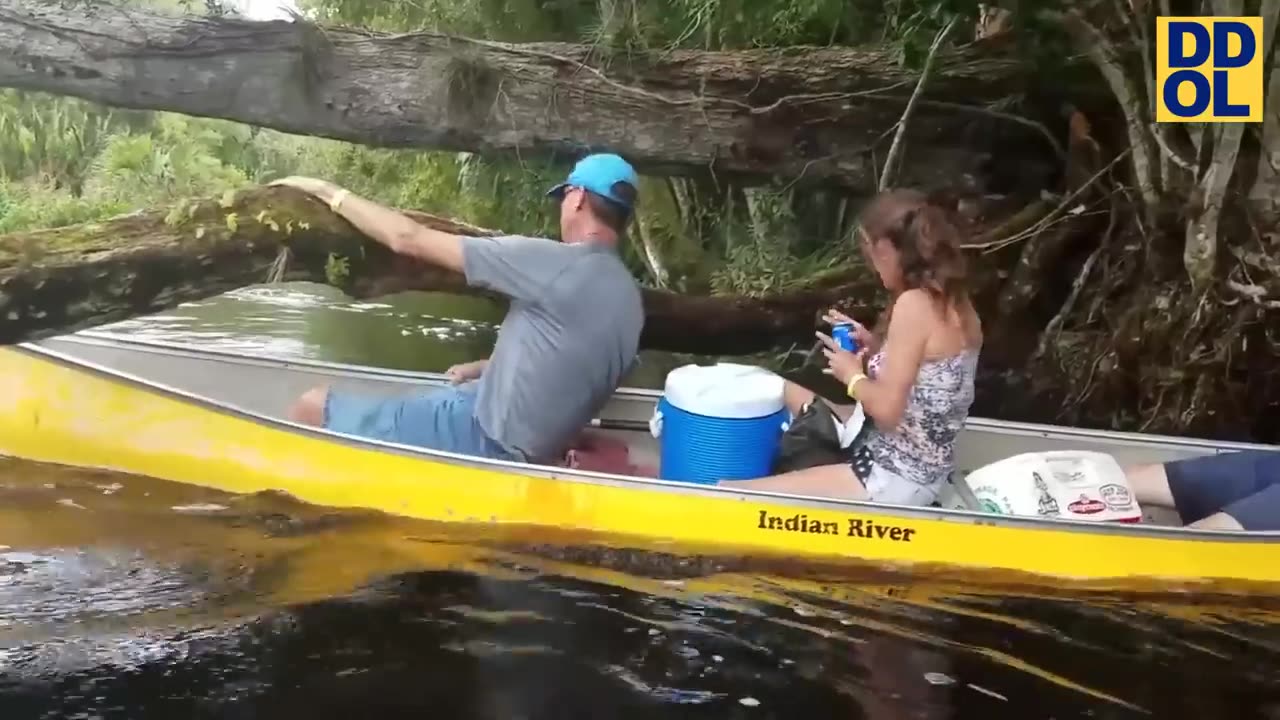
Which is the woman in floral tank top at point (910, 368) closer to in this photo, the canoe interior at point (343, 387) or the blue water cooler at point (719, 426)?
the blue water cooler at point (719, 426)

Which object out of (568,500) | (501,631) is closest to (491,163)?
(568,500)

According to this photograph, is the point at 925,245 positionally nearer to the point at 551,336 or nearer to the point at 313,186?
the point at 551,336

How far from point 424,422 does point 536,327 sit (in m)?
0.34

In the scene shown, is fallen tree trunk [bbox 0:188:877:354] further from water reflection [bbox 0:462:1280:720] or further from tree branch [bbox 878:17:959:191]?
tree branch [bbox 878:17:959:191]

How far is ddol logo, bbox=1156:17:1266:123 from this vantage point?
8.00 ft

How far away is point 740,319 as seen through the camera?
2799mm

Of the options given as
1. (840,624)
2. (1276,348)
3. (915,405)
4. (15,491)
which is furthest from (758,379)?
(15,491)

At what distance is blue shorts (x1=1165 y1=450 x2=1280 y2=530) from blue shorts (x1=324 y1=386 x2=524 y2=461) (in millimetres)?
1308

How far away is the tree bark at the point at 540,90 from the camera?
2.45m

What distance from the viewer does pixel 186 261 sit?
253 centimetres

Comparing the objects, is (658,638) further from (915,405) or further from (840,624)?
(915,405)

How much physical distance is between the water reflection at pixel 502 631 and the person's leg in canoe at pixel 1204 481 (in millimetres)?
243

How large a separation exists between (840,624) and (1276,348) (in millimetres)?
1342

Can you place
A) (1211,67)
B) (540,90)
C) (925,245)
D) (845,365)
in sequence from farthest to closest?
(540,90) → (1211,67) → (845,365) → (925,245)
